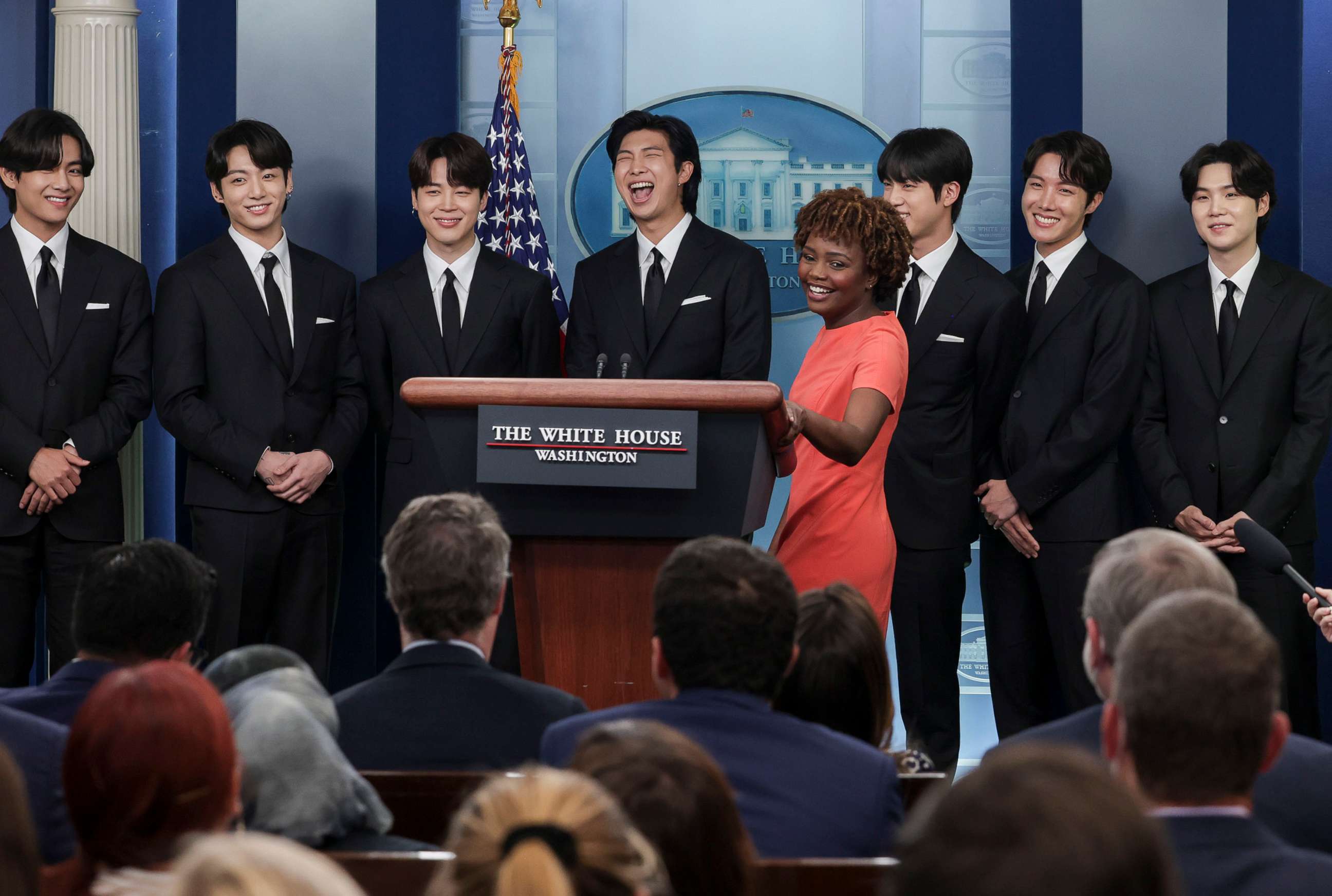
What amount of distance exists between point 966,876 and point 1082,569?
355 centimetres

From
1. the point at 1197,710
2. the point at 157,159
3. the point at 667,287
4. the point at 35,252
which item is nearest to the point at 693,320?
the point at 667,287

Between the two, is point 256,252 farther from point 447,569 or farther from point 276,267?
point 447,569

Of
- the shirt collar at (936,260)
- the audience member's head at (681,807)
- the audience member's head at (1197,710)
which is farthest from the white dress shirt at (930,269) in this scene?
the audience member's head at (681,807)

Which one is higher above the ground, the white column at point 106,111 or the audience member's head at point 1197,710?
the white column at point 106,111

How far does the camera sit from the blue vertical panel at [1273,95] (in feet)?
15.9

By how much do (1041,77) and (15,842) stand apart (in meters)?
4.55

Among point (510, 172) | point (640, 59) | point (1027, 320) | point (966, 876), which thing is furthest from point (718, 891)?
point (640, 59)

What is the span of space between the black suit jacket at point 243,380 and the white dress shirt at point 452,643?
231cm

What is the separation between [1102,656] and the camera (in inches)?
84.4

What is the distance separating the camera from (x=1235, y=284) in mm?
4559

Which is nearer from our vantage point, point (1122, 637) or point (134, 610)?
point (1122, 637)

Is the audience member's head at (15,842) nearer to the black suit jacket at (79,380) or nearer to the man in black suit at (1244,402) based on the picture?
the black suit jacket at (79,380)

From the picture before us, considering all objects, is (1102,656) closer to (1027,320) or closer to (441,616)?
(441,616)

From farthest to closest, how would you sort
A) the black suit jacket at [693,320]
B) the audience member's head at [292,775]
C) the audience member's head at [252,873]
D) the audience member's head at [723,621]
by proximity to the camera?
the black suit jacket at [693,320]
the audience member's head at [723,621]
the audience member's head at [292,775]
the audience member's head at [252,873]
